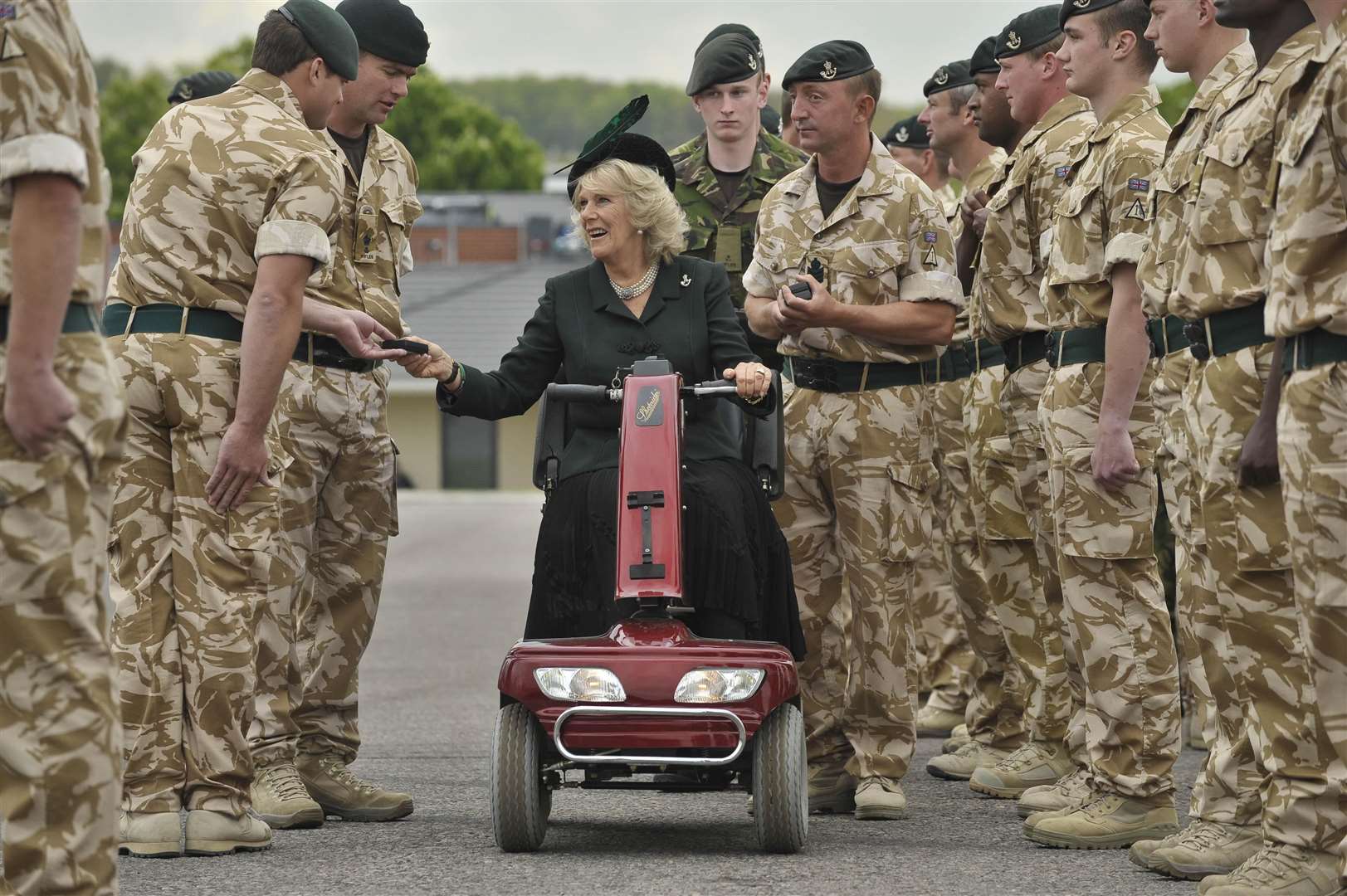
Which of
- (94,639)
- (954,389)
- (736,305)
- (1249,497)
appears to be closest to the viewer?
(94,639)

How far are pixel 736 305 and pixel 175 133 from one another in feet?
8.82

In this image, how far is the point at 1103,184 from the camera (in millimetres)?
6121

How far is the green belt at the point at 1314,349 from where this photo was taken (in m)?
4.38

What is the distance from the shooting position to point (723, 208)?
805cm

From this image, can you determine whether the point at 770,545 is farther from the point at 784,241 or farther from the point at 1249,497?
the point at 1249,497

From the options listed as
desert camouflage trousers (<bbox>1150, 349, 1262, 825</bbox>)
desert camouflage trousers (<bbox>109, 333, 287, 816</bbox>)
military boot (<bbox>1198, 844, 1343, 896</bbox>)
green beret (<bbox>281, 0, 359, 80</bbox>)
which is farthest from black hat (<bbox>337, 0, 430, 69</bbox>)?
military boot (<bbox>1198, 844, 1343, 896</bbox>)

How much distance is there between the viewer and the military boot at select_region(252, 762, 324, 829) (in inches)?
252

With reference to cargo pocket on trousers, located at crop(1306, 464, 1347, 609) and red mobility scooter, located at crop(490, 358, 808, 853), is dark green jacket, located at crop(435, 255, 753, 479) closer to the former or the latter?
red mobility scooter, located at crop(490, 358, 808, 853)

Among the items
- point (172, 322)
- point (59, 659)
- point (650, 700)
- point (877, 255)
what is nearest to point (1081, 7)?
point (877, 255)

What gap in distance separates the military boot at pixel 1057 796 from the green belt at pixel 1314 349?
214 cm

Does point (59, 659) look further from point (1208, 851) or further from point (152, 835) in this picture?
point (1208, 851)

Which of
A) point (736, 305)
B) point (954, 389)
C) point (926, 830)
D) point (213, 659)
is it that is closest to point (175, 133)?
point (213, 659)

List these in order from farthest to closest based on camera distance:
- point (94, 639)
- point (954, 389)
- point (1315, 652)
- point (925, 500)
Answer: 1. point (954, 389)
2. point (925, 500)
3. point (1315, 652)
4. point (94, 639)

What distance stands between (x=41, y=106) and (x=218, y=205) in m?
1.99
